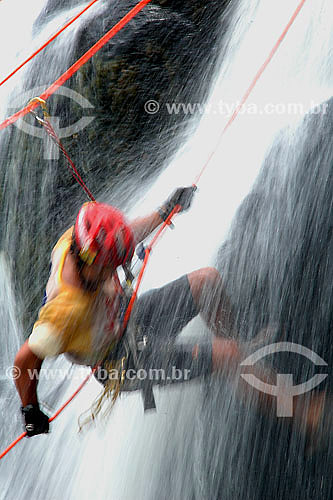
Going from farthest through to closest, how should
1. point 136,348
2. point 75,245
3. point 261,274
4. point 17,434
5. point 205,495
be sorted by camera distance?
point 17,434, point 261,274, point 205,495, point 136,348, point 75,245

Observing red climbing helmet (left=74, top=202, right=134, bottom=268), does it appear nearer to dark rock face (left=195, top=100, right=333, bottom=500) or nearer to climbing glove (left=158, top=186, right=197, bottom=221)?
climbing glove (left=158, top=186, right=197, bottom=221)

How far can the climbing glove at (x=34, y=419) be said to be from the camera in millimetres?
2506

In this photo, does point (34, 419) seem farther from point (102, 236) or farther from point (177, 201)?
point (177, 201)

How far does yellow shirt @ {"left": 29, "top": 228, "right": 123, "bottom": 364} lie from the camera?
2.28 m

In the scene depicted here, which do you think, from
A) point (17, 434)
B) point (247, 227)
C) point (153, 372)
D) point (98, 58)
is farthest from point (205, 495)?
point (98, 58)

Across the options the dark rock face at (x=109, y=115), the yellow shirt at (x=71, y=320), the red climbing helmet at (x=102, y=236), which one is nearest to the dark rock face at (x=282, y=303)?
the yellow shirt at (x=71, y=320)

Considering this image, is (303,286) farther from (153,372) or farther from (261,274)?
(153,372)

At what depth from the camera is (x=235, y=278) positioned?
335 centimetres

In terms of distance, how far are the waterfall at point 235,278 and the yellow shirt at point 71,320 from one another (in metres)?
0.72

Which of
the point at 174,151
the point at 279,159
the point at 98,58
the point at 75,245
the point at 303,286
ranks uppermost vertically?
the point at 98,58

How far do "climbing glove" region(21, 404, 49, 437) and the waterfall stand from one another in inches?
29.5

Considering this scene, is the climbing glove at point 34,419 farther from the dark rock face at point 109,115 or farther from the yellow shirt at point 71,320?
the dark rock face at point 109,115

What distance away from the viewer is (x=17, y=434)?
4.36 metres

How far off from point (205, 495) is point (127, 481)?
0.41 meters
